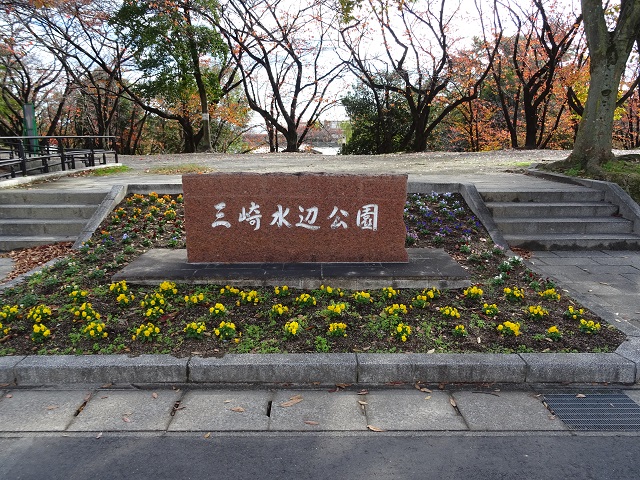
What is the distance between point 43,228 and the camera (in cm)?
700

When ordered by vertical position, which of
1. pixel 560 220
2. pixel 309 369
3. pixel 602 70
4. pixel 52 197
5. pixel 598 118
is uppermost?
pixel 602 70

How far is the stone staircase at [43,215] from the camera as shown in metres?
6.82

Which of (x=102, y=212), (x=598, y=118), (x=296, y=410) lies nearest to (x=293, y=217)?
(x=296, y=410)

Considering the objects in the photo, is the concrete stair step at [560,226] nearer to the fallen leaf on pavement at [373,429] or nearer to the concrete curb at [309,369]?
the concrete curb at [309,369]

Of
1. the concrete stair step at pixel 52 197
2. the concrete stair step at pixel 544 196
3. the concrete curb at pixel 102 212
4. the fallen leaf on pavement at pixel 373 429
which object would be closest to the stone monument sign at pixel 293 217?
the concrete curb at pixel 102 212

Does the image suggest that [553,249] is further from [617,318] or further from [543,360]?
[543,360]

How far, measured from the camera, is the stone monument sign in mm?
4992

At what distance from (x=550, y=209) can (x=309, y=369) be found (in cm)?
566

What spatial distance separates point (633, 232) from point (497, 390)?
210 inches

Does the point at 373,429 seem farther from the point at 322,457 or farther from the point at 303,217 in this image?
the point at 303,217

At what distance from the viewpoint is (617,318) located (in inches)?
173

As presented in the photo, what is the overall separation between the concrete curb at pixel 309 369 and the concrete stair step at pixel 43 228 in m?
3.85

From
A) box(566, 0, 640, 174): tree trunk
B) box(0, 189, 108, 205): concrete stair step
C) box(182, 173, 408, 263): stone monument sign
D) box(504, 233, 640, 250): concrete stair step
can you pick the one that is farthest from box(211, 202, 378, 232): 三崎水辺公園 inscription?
box(566, 0, 640, 174): tree trunk

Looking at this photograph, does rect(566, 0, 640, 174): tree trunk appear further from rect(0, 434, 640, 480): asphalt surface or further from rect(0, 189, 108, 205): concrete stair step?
rect(0, 189, 108, 205): concrete stair step
